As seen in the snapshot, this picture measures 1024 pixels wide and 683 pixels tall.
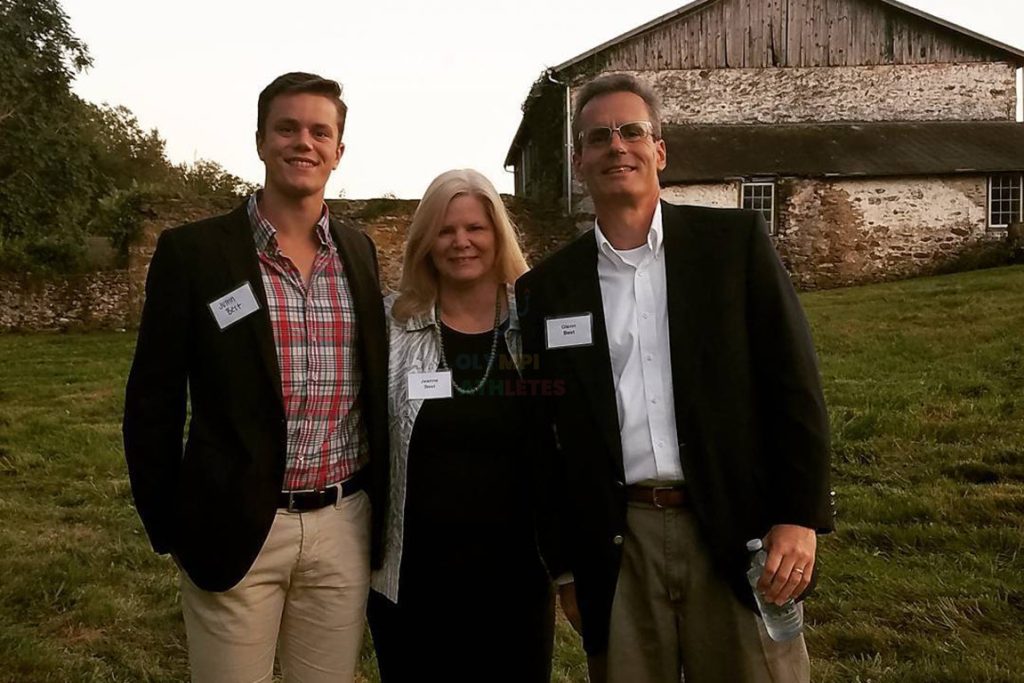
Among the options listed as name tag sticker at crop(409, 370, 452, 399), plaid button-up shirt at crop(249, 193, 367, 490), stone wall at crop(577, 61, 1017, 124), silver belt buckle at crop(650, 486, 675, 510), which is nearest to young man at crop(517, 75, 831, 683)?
silver belt buckle at crop(650, 486, 675, 510)

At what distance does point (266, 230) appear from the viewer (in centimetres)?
238

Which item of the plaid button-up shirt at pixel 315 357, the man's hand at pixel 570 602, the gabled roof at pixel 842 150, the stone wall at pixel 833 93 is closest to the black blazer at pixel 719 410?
the man's hand at pixel 570 602

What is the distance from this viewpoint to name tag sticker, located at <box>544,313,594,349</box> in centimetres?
229

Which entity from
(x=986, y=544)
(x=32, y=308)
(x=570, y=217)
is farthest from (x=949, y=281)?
(x=32, y=308)

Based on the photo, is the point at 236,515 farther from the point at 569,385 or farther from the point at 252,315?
the point at 569,385

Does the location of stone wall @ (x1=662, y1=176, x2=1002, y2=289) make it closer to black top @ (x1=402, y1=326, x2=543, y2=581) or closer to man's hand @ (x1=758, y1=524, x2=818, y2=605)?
black top @ (x1=402, y1=326, x2=543, y2=581)

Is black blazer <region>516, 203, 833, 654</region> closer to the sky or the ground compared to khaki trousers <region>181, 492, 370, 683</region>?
closer to the sky

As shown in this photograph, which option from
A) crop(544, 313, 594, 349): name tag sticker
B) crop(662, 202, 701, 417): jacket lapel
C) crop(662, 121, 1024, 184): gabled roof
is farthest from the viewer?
crop(662, 121, 1024, 184): gabled roof

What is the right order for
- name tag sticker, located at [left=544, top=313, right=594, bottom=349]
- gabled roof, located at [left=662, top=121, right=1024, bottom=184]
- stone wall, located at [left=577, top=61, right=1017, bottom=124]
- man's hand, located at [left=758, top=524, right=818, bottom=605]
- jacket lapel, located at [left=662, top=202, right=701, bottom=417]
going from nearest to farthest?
man's hand, located at [left=758, top=524, right=818, bottom=605], jacket lapel, located at [left=662, top=202, right=701, bottom=417], name tag sticker, located at [left=544, top=313, right=594, bottom=349], gabled roof, located at [left=662, top=121, right=1024, bottom=184], stone wall, located at [left=577, top=61, right=1017, bottom=124]

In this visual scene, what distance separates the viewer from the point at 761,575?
207 centimetres

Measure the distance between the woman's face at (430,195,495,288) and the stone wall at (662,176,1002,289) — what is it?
1564 cm

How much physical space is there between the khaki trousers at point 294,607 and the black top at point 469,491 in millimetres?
193

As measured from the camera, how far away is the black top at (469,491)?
2.54 metres

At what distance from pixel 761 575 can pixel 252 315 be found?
156cm
